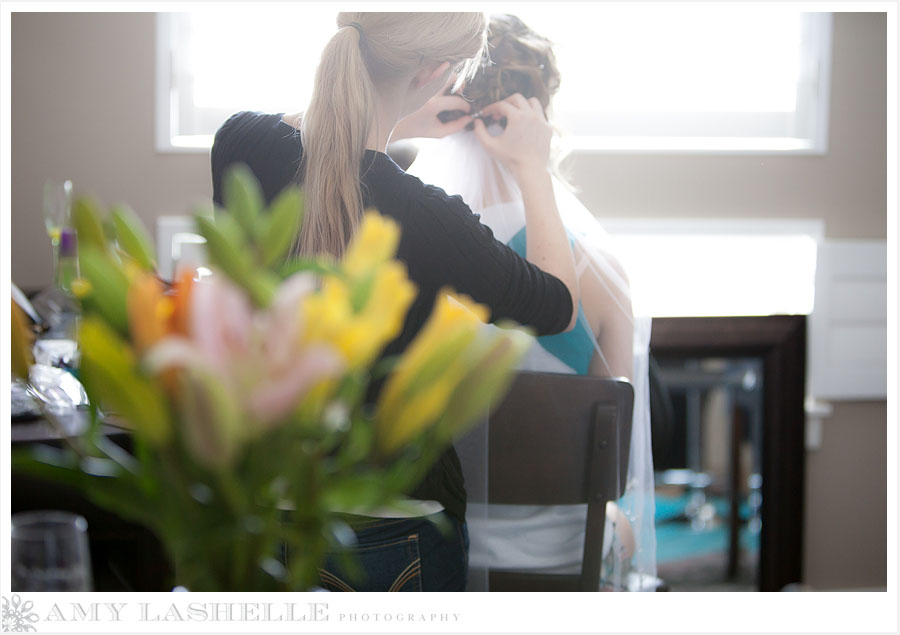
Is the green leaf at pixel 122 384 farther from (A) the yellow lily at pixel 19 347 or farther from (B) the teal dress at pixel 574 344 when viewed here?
(B) the teal dress at pixel 574 344

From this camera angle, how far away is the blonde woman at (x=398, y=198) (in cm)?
102

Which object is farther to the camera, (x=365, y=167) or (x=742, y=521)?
(x=742, y=521)

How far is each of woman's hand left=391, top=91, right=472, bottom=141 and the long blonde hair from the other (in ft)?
0.16

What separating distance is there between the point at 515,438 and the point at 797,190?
0.68m

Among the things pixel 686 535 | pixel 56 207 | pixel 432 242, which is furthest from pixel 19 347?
pixel 686 535

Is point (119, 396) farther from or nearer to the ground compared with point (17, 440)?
farther from the ground

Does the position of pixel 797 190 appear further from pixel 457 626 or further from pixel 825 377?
pixel 457 626

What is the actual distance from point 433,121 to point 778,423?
864 mm

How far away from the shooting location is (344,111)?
3.42 feet

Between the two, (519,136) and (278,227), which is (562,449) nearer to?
(519,136)

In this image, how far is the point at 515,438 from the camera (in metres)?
1.04

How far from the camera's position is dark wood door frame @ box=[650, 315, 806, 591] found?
1.44 meters

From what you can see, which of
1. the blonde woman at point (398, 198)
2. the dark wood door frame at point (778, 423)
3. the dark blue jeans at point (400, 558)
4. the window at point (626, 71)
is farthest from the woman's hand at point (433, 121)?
the dark wood door frame at point (778, 423)

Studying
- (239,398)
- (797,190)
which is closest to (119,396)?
(239,398)
